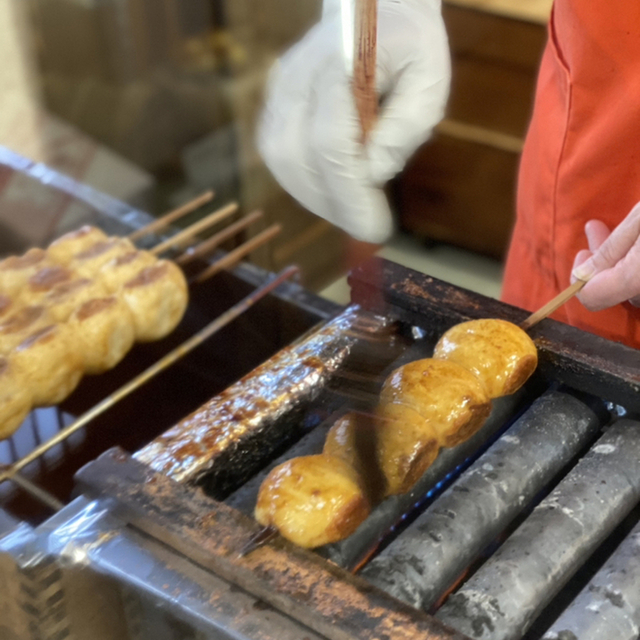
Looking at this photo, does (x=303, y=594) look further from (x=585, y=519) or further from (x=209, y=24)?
(x=209, y=24)

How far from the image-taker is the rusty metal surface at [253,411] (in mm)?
1196

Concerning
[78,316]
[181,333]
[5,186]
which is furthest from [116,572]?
[5,186]

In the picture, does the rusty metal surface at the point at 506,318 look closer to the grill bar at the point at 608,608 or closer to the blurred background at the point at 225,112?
the grill bar at the point at 608,608

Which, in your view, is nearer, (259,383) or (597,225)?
(259,383)

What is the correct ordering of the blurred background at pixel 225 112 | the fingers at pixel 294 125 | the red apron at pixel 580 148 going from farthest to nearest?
the blurred background at pixel 225 112 < the red apron at pixel 580 148 < the fingers at pixel 294 125

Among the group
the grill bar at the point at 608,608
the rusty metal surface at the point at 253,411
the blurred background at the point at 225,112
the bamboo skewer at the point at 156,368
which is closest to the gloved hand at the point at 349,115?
the rusty metal surface at the point at 253,411

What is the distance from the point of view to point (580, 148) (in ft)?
5.73

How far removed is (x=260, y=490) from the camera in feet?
3.76

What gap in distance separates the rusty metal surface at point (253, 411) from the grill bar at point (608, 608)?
21.4 inches

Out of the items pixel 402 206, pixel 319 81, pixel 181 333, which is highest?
pixel 319 81

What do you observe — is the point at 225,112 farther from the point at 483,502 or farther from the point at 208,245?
the point at 483,502

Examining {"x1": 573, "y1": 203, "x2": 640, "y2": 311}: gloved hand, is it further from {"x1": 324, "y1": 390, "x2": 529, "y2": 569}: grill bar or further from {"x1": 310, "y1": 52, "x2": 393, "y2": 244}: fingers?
{"x1": 310, "y1": 52, "x2": 393, "y2": 244}: fingers

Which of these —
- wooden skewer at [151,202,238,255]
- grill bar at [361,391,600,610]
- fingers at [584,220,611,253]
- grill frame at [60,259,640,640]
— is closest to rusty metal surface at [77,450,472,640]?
grill frame at [60,259,640,640]

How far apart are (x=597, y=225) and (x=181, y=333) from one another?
1.21 m
